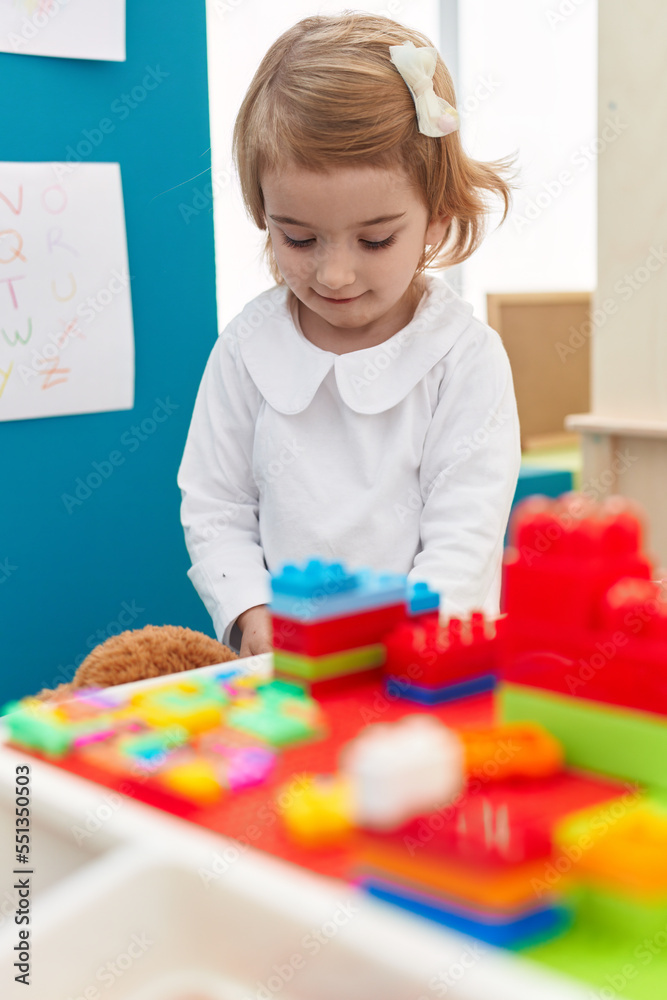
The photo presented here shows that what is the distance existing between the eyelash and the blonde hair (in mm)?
60

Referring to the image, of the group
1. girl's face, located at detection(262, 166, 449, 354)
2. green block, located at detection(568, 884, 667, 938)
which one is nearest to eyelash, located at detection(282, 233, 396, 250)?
girl's face, located at detection(262, 166, 449, 354)

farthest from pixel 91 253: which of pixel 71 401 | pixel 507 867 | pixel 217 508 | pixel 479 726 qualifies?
pixel 507 867

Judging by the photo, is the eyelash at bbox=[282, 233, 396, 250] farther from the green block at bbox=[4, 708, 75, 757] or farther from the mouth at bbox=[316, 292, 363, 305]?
the green block at bbox=[4, 708, 75, 757]

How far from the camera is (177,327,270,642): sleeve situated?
3.42 feet

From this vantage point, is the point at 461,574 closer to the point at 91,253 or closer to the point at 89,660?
the point at 89,660

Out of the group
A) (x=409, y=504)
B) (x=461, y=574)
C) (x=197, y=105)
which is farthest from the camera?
(x=197, y=105)

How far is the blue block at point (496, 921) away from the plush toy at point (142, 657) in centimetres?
38

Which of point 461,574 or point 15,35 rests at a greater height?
point 15,35

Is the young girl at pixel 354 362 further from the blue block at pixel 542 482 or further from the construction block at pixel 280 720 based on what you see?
the blue block at pixel 542 482

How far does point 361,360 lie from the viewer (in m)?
1.02

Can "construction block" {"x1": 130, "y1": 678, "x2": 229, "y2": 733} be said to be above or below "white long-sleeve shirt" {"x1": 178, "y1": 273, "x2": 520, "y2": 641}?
below

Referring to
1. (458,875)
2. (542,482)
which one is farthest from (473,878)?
(542,482)

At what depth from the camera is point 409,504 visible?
3.36ft

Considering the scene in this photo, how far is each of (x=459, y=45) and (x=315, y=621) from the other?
7.83 ft
